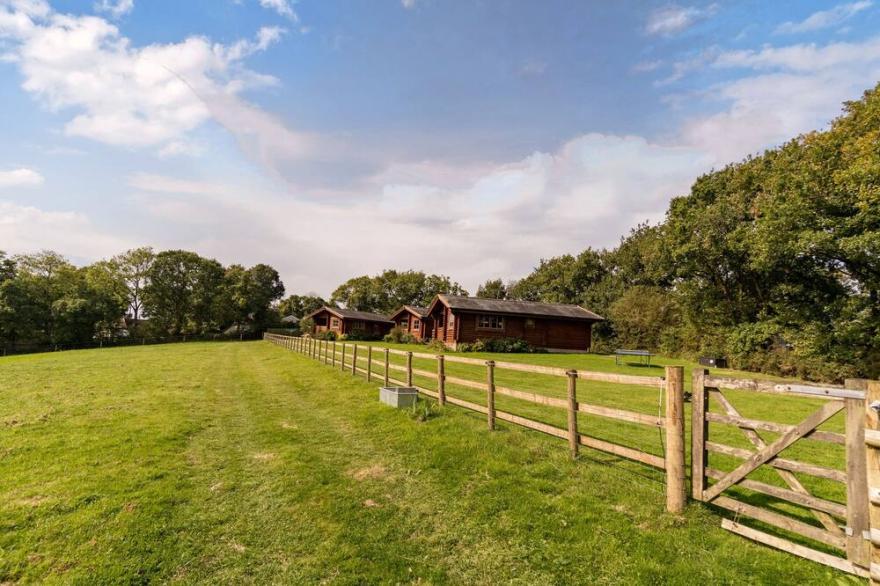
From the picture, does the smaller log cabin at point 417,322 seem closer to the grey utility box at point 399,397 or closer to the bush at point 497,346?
the bush at point 497,346

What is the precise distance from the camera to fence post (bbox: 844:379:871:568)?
11.0 feet

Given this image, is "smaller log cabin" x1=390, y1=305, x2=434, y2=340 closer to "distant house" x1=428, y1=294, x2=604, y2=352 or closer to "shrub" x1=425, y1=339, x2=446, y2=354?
"distant house" x1=428, y1=294, x2=604, y2=352

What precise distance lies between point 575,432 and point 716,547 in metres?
2.31

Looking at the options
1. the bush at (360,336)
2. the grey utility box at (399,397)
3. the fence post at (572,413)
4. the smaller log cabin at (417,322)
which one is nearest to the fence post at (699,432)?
the fence post at (572,413)

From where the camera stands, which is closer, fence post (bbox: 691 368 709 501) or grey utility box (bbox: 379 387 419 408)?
fence post (bbox: 691 368 709 501)

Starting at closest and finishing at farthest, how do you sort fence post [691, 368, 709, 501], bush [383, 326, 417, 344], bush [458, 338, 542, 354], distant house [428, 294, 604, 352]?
fence post [691, 368, 709, 501] < bush [458, 338, 542, 354] < distant house [428, 294, 604, 352] < bush [383, 326, 417, 344]

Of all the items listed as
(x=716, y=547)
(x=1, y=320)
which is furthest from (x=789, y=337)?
(x=1, y=320)

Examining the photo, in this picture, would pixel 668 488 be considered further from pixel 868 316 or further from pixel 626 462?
pixel 868 316

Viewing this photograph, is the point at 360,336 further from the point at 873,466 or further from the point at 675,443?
the point at 873,466

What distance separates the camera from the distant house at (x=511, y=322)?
34.2 m

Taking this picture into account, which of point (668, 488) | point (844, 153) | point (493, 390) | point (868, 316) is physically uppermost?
point (844, 153)

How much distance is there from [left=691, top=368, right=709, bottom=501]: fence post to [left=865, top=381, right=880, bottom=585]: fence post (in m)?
1.38

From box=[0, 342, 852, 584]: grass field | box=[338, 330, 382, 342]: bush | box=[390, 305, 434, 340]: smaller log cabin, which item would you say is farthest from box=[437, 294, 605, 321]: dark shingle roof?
box=[0, 342, 852, 584]: grass field

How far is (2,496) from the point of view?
5.16 m
